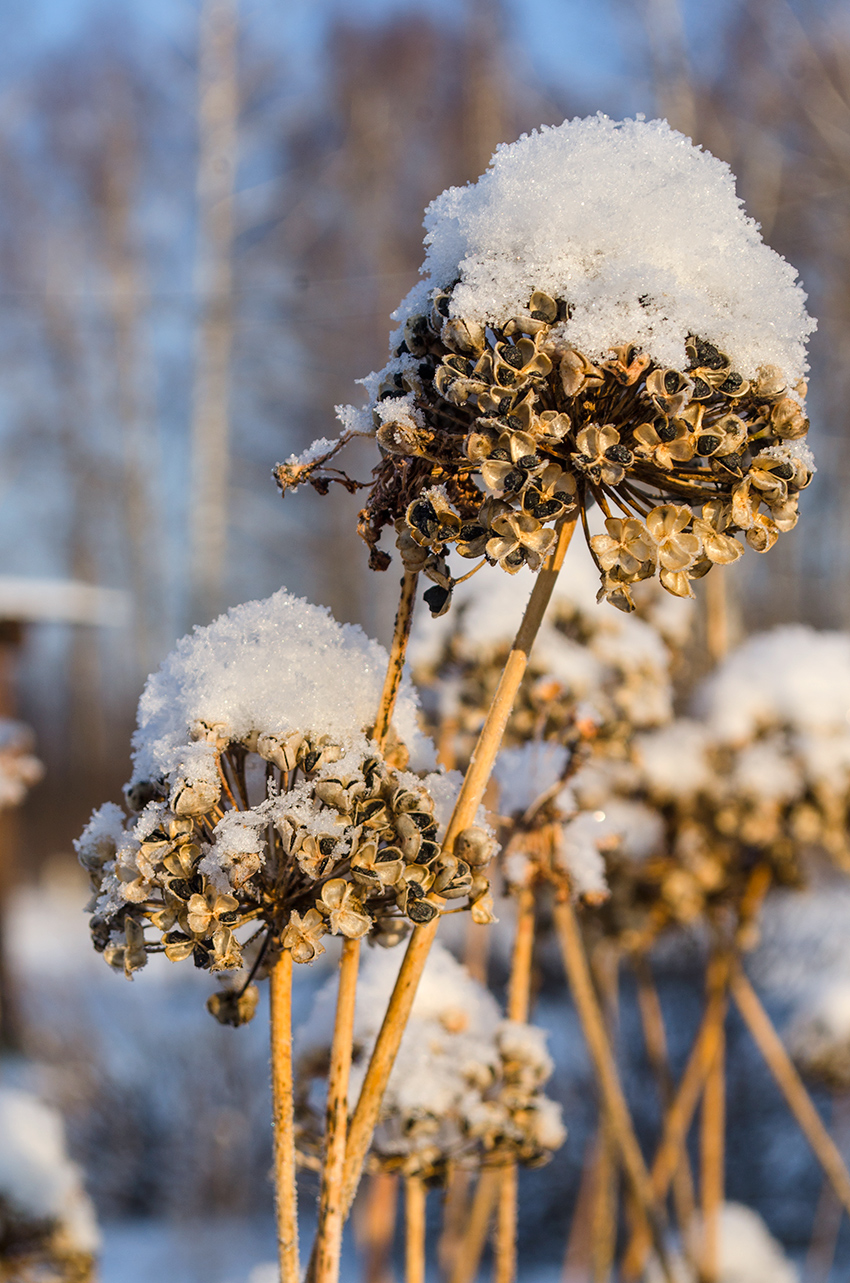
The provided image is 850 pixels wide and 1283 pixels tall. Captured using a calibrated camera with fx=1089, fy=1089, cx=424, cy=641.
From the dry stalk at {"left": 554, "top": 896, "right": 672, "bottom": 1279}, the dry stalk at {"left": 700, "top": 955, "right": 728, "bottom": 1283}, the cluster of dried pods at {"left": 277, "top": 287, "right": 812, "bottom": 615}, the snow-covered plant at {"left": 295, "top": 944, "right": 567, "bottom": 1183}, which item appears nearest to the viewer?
the cluster of dried pods at {"left": 277, "top": 287, "right": 812, "bottom": 615}

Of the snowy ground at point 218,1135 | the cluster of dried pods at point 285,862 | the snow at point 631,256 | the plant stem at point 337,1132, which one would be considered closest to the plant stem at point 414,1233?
the plant stem at point 337,1132

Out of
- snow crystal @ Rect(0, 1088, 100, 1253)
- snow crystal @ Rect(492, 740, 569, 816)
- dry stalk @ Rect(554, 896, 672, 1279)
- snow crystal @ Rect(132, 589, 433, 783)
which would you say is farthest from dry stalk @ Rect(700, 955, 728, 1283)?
snow crystal @ Rect(132, 589, 433, 783)

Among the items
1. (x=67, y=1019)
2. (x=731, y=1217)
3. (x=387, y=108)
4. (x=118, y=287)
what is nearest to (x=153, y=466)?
(x=118, y=287)

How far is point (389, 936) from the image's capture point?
0.78 meters

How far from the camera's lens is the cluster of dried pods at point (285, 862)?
612 mm

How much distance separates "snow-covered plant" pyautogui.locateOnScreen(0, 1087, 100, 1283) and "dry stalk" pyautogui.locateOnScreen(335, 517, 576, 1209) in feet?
3.41

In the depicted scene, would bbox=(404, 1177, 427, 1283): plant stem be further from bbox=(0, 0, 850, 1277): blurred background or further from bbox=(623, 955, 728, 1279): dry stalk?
bbox=(0, 0, 850, 1277): blurred background

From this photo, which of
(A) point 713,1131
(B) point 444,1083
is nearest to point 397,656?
(B) point 444,1083

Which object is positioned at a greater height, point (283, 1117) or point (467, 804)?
point (467, 804)

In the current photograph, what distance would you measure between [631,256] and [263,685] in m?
0.34

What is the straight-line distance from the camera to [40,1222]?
1.46 m

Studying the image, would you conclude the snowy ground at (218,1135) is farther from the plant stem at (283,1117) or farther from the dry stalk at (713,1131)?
the plant stem at (283,1117)

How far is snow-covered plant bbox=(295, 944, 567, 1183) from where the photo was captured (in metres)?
0.94

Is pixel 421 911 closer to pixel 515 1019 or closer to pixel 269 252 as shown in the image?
pixel 515 1019
